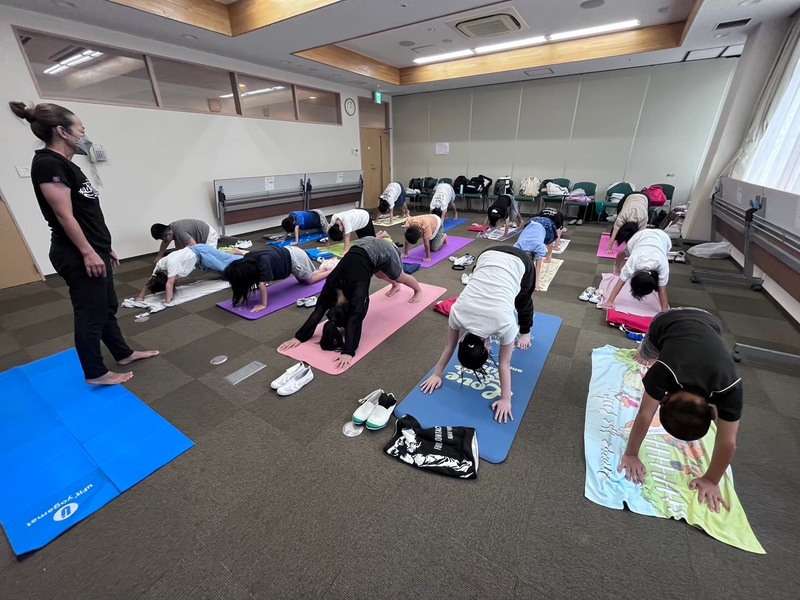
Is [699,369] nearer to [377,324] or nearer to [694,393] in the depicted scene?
[694,393]

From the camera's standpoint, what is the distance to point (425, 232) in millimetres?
4699

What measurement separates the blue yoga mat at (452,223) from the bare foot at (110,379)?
19.2ft

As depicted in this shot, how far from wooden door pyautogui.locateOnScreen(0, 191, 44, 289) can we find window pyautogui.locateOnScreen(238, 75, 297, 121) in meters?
3.85

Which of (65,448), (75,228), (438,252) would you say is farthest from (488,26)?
(65,448)

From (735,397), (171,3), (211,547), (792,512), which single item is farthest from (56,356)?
(792,512)

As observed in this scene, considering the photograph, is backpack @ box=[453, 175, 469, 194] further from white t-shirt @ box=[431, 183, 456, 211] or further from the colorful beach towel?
the colorful beach towel

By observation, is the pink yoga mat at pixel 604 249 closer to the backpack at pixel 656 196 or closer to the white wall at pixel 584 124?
the backpack at pixel 656 196

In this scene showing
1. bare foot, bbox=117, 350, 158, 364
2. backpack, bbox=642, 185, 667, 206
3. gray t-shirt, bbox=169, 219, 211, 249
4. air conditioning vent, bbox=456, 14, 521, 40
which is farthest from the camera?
backpack, bbox=642, 185, 667, 206

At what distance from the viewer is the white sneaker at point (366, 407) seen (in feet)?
6.68

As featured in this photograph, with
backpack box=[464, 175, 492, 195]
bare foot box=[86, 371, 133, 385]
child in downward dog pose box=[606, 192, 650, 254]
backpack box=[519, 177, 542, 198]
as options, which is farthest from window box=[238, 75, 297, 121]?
child in downward dog pose box=[606, 192, 650, 254]

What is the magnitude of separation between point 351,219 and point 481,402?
312cm

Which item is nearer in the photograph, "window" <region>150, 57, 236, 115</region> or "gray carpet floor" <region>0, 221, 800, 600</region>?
"gray carpet floor" <region>0, 221, 800, 600</region>

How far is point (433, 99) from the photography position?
8930 mm

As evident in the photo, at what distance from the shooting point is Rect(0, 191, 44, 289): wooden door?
4059mm
